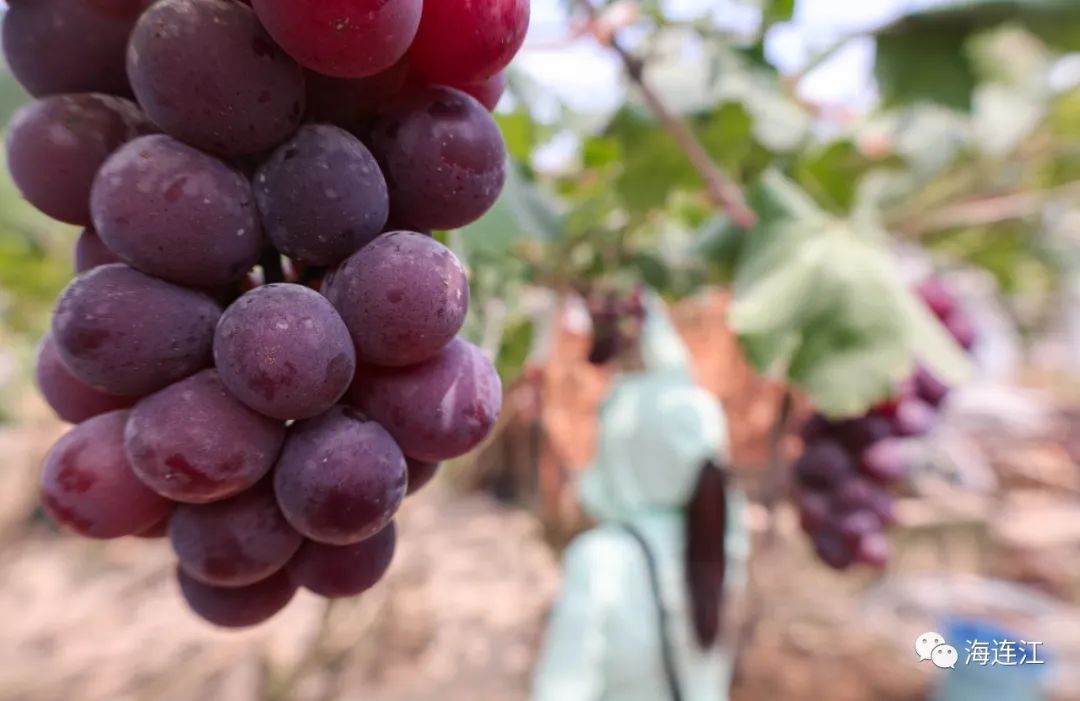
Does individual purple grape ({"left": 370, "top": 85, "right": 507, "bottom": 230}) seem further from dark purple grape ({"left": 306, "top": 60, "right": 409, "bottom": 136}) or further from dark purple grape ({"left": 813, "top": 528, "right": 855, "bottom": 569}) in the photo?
dark purple grape ({"left": 813, "top": 528, "right": 855, "bottom": 569})

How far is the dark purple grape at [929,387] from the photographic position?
2.54 feet

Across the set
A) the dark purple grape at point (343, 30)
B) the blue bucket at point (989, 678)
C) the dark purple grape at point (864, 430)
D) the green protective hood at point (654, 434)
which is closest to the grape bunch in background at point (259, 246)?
the dark purple grape at point (343, 30)

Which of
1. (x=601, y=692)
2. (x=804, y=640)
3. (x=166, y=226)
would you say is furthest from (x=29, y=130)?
(x=804, y=640)

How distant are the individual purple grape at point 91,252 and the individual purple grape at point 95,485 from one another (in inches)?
2.1

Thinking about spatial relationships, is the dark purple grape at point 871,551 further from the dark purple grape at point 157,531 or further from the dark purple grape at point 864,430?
the dark purple grape at point 157,531

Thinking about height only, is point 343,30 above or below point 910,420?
below

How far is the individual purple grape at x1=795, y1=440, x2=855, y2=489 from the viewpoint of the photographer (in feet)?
2.51

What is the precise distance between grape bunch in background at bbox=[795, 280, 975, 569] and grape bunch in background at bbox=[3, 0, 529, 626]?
65cm

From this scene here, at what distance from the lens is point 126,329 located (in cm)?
19

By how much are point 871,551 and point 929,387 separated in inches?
7.9

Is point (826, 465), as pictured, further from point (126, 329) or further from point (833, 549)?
point (126, 329)

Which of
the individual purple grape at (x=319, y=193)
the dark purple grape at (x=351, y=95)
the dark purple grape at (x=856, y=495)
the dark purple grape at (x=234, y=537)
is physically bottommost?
the dark purple grape at (x=234, y=537)

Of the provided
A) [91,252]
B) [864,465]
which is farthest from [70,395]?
[864,465]

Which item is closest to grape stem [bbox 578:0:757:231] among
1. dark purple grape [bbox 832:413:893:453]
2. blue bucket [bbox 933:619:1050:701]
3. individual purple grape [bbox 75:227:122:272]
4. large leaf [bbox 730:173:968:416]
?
large leaf [bbox 730:173:968:416]
